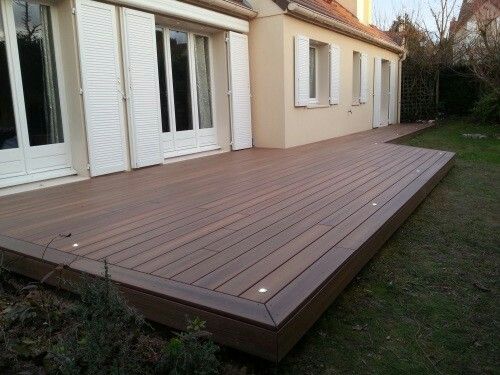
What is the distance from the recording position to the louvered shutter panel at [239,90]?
24.2 feet

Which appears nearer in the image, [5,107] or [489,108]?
[5,107]

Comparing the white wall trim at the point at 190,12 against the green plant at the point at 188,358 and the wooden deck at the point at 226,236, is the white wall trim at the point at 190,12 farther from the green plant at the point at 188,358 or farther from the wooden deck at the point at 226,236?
the green plant at the point at 188,358

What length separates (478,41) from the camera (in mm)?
13031

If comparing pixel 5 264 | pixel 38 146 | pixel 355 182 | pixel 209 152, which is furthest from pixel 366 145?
pixel 5 264

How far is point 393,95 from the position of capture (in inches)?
560

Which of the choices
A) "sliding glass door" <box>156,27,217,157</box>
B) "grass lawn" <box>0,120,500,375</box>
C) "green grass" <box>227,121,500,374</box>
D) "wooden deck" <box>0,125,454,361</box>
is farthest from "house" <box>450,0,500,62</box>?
"grass lawn" <box>0,120,500,375</box>

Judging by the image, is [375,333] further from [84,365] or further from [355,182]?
[355,182]

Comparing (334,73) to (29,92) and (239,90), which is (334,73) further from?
(29,92)

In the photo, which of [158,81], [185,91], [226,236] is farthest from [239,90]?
[226,236]

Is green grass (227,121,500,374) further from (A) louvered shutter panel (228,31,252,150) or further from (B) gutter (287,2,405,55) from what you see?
(B) gutter (287,2,405,55)

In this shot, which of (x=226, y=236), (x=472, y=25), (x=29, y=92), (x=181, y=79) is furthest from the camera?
(x=472, y=25)

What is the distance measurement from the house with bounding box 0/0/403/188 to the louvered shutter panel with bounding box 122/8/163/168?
13mm

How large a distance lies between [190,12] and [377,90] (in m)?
7.61

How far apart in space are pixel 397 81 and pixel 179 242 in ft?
43.8
